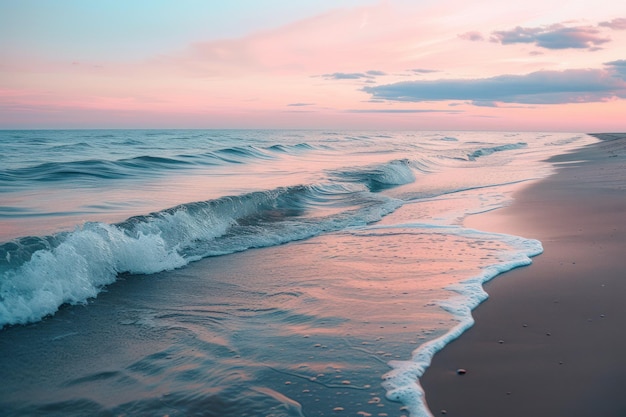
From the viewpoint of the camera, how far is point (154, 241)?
6.62 metres

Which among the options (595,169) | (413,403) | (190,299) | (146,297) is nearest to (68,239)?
(146,297)

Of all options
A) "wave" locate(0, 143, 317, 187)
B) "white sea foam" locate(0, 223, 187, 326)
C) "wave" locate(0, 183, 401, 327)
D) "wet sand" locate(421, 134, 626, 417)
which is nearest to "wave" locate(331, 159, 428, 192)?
"wave" locate(0, 183, 401, 327)

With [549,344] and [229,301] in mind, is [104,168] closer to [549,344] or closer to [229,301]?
[229,301]

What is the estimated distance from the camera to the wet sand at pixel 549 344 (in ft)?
9.75

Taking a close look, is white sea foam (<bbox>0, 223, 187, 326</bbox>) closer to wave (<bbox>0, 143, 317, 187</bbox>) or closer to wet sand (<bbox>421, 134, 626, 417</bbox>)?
wet sand (<bbox>421, 134, 626, 417</bbox>)

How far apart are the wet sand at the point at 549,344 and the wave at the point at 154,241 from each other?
3.56 meters

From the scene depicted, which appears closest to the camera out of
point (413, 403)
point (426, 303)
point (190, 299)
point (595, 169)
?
point (413, 403)

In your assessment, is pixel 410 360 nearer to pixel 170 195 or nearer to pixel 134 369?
pixel 134 369

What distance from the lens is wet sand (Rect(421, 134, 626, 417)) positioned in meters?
2.97

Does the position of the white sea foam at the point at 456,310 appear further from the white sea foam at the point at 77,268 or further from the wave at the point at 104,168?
the wave at the point at 104,168

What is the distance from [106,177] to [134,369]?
1195 cm

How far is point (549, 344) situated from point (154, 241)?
4785 mm

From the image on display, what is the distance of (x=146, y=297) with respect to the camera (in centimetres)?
521

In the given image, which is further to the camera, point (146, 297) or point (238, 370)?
point (146, 297)
